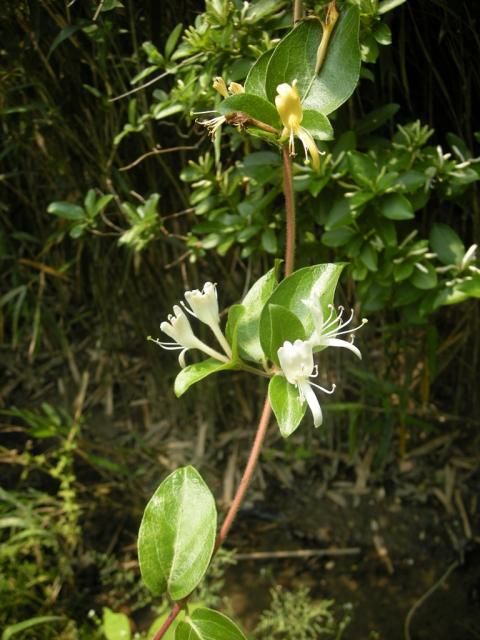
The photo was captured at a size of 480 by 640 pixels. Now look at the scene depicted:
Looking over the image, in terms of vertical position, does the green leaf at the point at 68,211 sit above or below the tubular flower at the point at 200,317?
below

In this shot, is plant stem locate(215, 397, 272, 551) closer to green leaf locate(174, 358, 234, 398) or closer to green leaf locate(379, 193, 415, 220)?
green leaf locate(174, 358, 234, 398)

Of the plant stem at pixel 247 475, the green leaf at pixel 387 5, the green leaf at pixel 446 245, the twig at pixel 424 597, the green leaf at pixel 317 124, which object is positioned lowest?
the twig at pixel 424 597

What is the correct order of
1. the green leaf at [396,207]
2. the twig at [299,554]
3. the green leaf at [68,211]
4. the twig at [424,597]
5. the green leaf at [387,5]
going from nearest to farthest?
the green leaf at [387,5] → the green leaf at [396,207] → the green leaf at [68,211] → the twig at [424,597] → the twig at [299,554]

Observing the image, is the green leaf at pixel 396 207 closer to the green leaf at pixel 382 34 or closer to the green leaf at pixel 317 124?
the green leaf at pixel 382 34

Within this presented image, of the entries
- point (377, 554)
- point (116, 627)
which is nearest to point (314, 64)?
point (116, 627)

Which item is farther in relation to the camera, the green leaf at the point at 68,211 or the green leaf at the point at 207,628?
the green leaf at the point at 68,211

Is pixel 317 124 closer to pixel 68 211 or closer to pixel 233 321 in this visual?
pixel 233 321

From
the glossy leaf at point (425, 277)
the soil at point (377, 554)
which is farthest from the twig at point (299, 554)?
the glossy leaf at point (425, 277)

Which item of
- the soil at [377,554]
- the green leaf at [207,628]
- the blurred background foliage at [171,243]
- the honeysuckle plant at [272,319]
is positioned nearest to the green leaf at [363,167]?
the blurred background foliage at [171,243]

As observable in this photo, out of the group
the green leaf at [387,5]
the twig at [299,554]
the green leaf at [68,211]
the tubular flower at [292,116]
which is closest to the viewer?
the tubular flower at [292,116]

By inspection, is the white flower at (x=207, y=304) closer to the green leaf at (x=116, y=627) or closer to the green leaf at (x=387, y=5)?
the green leaf at (x=387, y=5)
